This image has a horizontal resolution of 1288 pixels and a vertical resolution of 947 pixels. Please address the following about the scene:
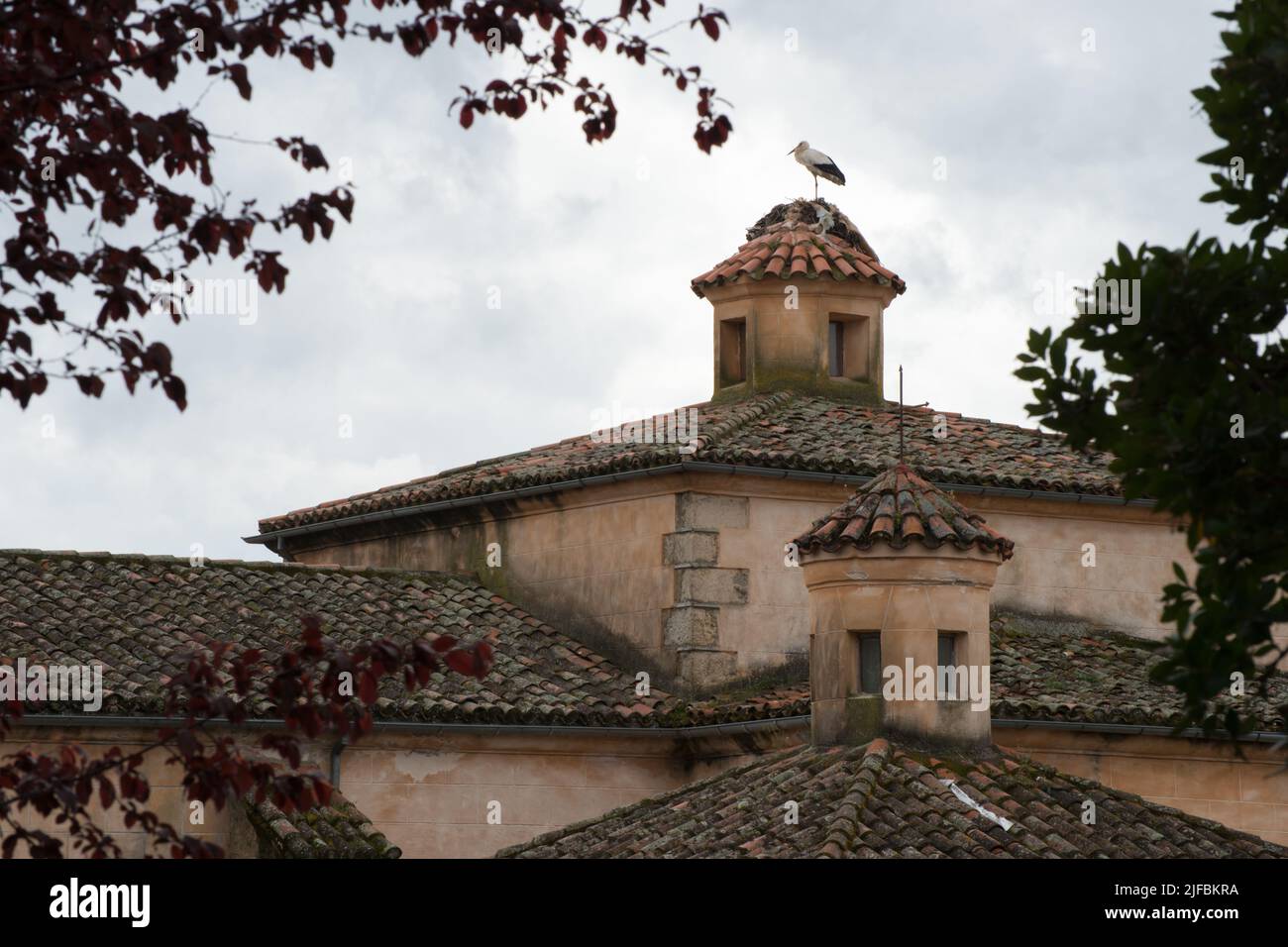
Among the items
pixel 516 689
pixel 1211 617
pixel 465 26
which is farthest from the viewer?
pixel 516 689

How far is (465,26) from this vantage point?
311 inches

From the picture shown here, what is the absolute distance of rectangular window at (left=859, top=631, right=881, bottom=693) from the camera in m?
17.5

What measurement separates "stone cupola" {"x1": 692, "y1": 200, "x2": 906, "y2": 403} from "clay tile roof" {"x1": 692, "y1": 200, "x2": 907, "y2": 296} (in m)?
0.01

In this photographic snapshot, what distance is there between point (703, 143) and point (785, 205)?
18.1 metres

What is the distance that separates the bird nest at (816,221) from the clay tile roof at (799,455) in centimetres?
251

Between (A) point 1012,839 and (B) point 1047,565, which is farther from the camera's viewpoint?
(B) point 1047,565

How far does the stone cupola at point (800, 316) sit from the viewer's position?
24.7 m

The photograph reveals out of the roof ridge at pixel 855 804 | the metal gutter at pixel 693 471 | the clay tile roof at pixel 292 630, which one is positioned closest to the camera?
the roof ridge at pixel 855 804

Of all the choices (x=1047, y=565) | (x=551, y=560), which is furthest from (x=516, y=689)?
(x=1047, y=565)

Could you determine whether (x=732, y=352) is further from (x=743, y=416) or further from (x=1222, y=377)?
(x=1222, y=377)

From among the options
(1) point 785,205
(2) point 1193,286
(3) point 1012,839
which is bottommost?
(3) point 1012,839

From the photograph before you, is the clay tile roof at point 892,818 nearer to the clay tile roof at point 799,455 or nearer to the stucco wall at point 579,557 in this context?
the stucco wall at point 579,557

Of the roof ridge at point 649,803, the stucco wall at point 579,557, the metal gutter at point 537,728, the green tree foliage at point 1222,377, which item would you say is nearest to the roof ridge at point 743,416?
the stucco wall at point 579,557
